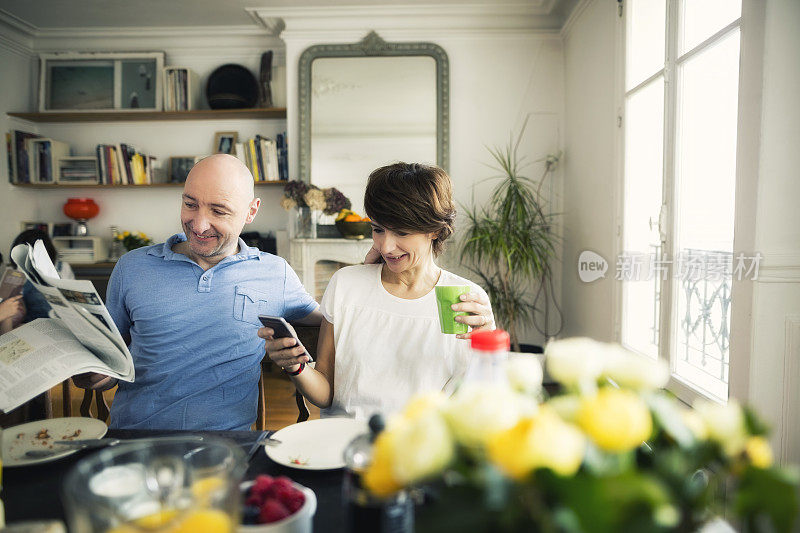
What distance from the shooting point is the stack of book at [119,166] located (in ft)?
13.8

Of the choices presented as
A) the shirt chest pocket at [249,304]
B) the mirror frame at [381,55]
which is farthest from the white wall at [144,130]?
the shirt chest pocket at [249,304]

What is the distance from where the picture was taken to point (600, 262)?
3137 millimetres

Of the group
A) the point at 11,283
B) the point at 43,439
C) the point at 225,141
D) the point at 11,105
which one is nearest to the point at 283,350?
the point at 43,439

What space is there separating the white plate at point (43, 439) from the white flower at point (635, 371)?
103 cm

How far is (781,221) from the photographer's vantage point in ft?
5.03

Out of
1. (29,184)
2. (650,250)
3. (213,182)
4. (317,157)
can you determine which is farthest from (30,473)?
(29,184)

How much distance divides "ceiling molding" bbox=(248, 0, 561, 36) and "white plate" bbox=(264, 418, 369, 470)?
11.8ft

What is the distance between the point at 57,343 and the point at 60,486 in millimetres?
385

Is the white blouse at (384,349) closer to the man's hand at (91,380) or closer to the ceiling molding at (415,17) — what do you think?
the man's hand at (91,380)

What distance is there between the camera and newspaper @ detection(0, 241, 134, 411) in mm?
1061

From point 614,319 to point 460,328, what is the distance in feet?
6.58

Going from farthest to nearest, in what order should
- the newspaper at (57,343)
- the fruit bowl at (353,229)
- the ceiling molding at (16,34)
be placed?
the ceiling molding at (16,34), the fruit bowl at (353,229), the newspaper at (57,343)

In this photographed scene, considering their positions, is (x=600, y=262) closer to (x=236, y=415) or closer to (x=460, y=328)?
(x=460, y=328)

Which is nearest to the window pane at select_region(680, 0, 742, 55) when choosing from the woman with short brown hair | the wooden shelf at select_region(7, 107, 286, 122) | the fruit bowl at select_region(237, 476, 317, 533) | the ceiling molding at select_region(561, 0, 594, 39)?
Answer: the ceiling molding at select_region(561, 0, 594, 39)
